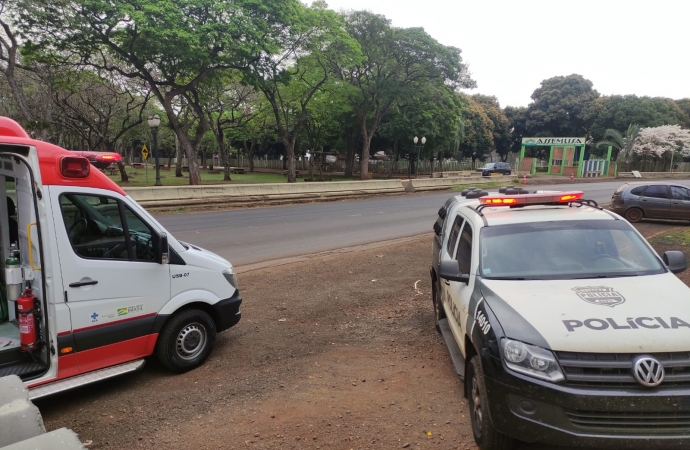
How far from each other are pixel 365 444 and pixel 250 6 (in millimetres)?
22784

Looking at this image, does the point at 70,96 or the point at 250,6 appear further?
the point at 70,96

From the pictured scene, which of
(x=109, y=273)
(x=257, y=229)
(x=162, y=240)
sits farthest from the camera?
(x=257, y=229)

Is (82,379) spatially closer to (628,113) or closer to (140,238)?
(140,238)

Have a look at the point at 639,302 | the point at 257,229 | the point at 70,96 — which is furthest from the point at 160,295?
the point at 70,96

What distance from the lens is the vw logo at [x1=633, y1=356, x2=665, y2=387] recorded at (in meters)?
2.80

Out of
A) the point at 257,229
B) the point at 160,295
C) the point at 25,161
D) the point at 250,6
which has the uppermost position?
the point at 250,6

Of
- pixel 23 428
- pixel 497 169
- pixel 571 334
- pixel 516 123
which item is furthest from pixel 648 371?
pixel 516 123

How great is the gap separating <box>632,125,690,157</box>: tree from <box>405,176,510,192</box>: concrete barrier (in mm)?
27538

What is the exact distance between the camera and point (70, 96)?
95.2 ft

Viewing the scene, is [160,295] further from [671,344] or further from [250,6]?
[250,6]

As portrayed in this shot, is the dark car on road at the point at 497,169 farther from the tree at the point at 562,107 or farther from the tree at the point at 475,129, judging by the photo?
the tree at the point at 562,107

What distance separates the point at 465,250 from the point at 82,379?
3759 millimetres

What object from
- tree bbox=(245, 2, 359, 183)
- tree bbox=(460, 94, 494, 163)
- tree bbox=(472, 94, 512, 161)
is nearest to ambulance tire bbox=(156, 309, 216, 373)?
tree bbox=(245, 2, 359, 183)

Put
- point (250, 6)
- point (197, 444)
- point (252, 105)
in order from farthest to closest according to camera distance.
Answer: point (252, 105), point (250, 6), point (197, 444)
